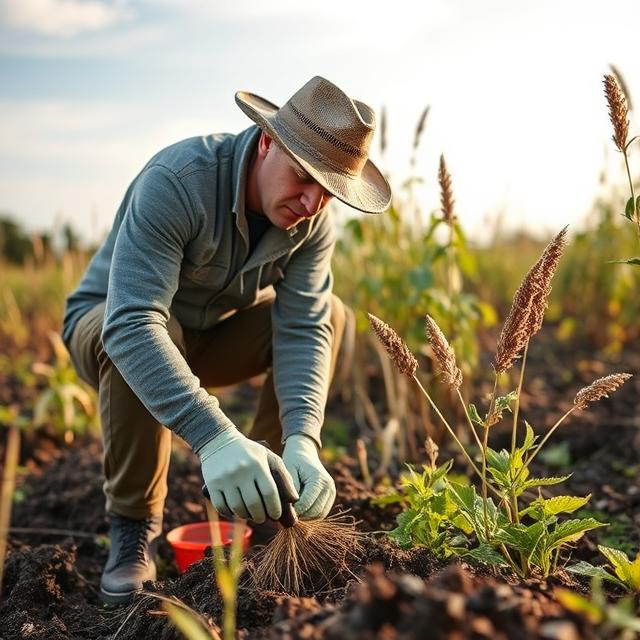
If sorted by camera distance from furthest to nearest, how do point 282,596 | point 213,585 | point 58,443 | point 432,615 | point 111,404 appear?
1. point 58,443
2. point 111,404
3. point 213,585
4. point 282,596
5. point 432,615

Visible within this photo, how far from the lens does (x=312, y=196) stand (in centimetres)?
217

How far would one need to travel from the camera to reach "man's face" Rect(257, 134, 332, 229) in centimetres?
216

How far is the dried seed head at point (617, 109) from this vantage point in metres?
1.71

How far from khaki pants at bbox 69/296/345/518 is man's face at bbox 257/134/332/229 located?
0.48 metres

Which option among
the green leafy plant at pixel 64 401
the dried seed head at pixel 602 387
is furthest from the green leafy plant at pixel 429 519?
the green leafy plant at pixel 64 401

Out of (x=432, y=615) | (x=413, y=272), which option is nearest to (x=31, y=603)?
(x=432, y=615)

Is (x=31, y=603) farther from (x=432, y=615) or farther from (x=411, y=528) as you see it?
(x=432, y=615)

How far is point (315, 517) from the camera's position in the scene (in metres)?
2.07

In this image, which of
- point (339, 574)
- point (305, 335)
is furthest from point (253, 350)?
point (339, 574)

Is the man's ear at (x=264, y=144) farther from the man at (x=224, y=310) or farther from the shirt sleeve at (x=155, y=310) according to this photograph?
the shirt sleeve at (x=155, y=310)

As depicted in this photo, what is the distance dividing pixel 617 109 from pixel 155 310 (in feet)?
4.07

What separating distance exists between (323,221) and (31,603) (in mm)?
1446

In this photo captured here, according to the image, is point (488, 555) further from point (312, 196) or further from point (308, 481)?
point (312, 196)

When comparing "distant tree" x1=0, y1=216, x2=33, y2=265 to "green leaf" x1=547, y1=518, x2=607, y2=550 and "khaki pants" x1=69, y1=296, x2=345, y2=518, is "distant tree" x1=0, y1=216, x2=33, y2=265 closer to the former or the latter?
"khaki pants" x1=69, y1=296, x2=345, y2=518
